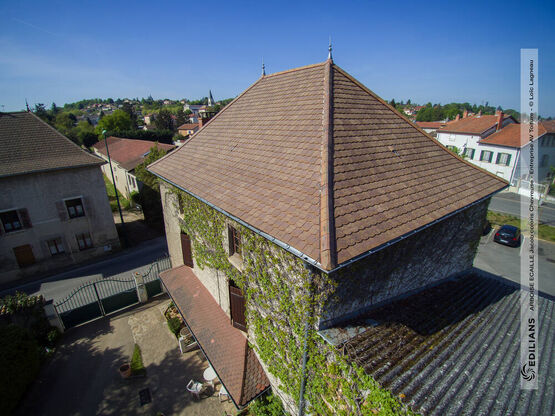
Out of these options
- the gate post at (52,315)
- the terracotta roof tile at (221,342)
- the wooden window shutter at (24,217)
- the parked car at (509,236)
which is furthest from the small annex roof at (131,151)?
the parked car at (509,236)

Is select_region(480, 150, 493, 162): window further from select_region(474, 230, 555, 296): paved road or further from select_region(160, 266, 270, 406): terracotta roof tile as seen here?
select_region(160, 266, 270, 406): terracotta roof tile

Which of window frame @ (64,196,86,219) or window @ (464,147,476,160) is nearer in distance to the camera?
window frame @ (64,196,86,219)

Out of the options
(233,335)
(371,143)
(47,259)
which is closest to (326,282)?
(371,143)

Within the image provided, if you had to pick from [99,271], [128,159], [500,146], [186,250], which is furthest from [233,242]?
[500,146]

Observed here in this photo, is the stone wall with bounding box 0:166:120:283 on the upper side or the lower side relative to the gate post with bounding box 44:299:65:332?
upper

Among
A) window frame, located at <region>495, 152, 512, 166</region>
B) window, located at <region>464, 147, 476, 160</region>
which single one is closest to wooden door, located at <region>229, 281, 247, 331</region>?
window frame, located at <region>495, 152, 512, 166</region>

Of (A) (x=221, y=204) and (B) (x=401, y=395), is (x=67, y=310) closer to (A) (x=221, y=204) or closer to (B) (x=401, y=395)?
(A) (x=221, y=204)
